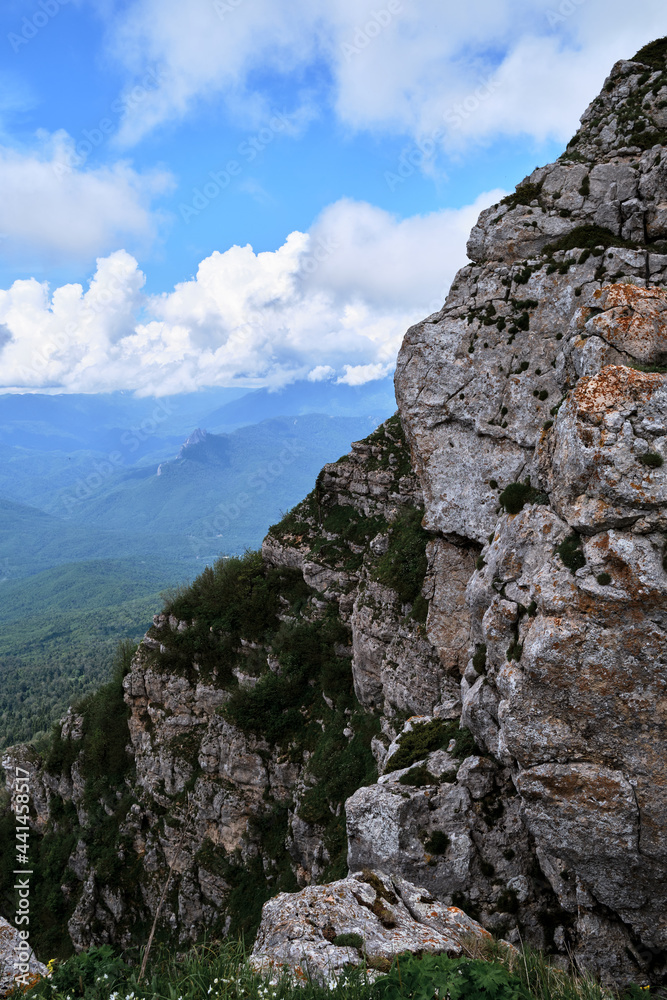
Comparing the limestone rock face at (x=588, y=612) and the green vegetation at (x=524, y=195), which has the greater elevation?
the green vegetation at (x=524, y=195)

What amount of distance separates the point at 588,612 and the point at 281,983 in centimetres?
1043

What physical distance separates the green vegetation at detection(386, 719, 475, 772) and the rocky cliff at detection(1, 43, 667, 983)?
0.14m

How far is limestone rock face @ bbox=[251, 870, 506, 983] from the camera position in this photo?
9711 mm

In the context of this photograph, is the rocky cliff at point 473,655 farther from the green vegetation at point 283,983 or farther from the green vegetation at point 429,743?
the green vegetation at point 283,983

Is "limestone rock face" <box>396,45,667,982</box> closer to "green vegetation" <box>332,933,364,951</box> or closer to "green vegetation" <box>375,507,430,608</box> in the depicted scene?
"green vegetation" <box>332,933,364,951</box>

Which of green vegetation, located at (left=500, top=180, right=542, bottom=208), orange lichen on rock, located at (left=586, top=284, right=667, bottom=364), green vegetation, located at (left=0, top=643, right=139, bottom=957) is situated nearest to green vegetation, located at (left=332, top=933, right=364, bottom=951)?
orange lichen on rock, located at (left=586, top=284, right=667, bottom=364)

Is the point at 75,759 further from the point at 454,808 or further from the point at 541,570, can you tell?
the point at 541,570

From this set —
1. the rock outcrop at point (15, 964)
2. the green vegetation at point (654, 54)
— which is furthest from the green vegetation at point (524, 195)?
the rock outcrop at point (15, 964)

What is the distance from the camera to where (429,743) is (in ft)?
66.1

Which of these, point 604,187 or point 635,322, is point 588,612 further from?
point 604,187

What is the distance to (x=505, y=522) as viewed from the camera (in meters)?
18.2

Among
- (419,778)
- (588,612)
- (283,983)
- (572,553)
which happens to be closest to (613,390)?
(572,553)

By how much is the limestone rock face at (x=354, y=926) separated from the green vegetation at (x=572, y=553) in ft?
30.4

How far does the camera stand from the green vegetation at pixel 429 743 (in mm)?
18672
